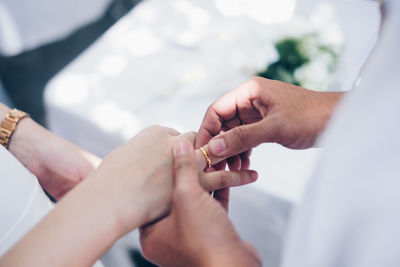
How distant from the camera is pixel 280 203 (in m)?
0.95

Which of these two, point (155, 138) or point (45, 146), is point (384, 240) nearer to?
point (155, 138)

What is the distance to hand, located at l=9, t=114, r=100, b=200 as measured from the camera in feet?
2.74

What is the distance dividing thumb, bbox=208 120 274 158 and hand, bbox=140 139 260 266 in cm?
9

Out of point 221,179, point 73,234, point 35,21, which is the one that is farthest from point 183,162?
point 35,21

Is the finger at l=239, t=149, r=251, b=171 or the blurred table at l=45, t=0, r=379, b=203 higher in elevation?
the blurred table at l=45, t=0, r=379, b=203

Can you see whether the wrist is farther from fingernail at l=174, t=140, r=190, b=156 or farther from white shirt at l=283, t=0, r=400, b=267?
white shirt at l=283, t=0, r=400, b=267

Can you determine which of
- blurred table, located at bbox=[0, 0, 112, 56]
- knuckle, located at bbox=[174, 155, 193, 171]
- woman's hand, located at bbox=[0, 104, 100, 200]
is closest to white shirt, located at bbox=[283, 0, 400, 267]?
knuckle, located at bbox=[174, 155, 193, 171]

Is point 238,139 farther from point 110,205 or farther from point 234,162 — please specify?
point 110,205

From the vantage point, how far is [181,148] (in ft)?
2.30

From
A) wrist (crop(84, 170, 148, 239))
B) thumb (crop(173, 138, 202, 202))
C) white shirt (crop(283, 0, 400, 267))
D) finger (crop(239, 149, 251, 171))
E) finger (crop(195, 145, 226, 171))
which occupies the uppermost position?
white shirt (crop(283, 0, 400, 267))

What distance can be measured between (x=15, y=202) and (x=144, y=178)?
0.23 metres

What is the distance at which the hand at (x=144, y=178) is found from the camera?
65cm

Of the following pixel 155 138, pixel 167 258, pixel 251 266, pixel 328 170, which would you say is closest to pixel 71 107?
pixel 155 138

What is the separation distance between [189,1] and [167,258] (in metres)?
1.15
